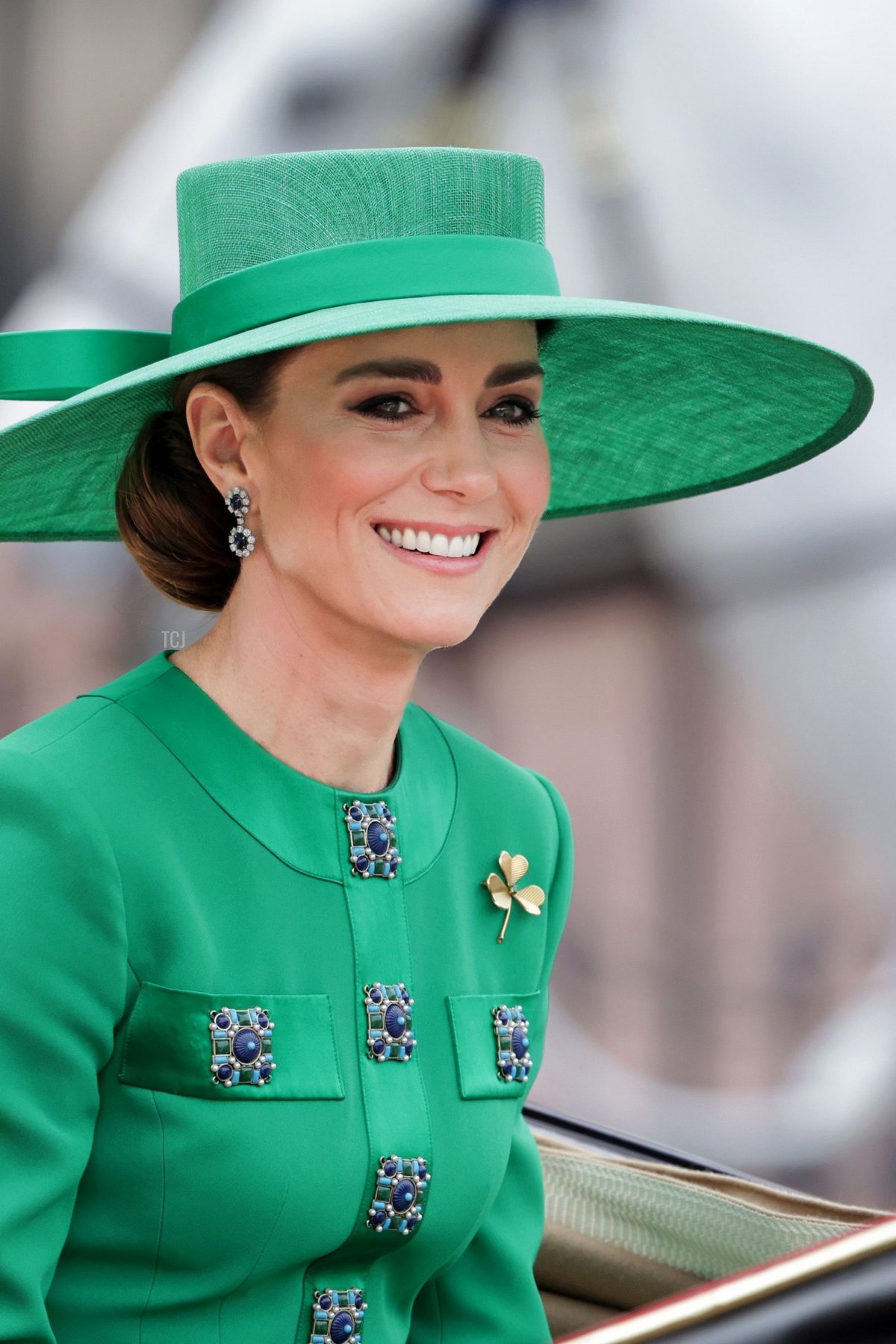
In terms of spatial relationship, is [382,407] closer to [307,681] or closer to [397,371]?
[397,371]

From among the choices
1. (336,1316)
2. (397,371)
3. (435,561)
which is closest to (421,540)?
(435,561)

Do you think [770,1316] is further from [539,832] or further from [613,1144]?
[613,1144]

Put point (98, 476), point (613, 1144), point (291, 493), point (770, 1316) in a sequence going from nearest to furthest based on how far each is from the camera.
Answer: point (770, 1316) → point (291, 493) → point (98, 476) → point (613, 1144)

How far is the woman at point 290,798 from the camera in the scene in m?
1.13

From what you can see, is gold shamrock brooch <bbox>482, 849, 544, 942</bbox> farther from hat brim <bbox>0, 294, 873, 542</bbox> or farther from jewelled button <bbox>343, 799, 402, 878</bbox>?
hat brim <bbox>0, 294, 873, 542</bbox>

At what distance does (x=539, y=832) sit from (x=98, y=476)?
21.3 inches

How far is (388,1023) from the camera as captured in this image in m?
1.25

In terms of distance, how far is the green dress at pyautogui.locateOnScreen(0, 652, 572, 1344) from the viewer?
1.10 meters

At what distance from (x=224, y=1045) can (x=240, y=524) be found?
0.42 metres

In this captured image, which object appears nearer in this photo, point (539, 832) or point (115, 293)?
point (539, 832)

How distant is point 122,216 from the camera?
115 inches

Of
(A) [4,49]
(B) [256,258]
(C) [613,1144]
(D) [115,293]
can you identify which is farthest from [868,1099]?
(A) [4,49]

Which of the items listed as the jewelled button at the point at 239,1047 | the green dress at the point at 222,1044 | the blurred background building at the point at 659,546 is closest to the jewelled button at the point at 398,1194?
the green dress at the point at 222,1044

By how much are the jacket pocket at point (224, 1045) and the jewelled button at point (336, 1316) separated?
167 mm
